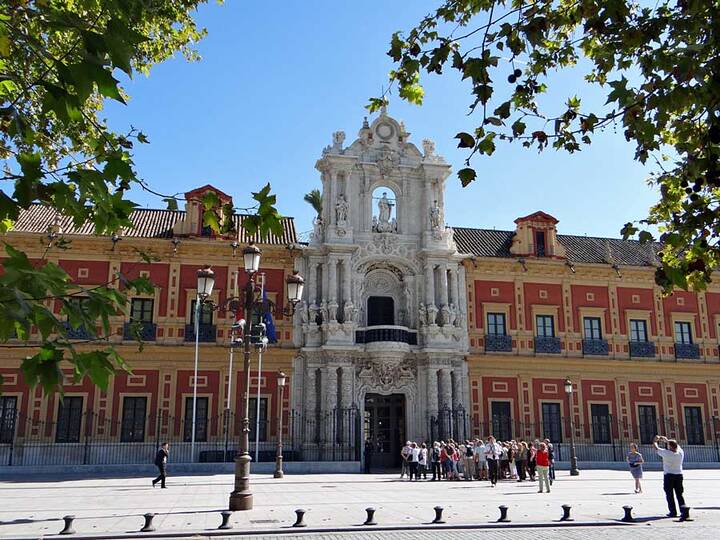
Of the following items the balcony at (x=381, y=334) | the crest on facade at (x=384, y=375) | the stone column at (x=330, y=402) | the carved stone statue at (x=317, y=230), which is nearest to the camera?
the stone column at (x=330, y=402)

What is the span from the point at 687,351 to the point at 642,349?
2.31 m

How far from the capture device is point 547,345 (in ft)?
97.7

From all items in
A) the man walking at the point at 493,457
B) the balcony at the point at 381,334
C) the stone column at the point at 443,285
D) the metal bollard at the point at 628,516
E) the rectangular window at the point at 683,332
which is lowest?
the metal bollard at the point at 628,516

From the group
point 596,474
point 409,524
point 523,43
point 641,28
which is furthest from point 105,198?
point 596,474

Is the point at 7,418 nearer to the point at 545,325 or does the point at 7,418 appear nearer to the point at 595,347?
the point at 545,325

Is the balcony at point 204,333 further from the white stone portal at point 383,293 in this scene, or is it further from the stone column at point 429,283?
the stone column at point 429,283

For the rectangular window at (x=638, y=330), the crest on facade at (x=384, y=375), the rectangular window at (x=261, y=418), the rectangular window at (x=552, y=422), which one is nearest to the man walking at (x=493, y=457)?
the crest on facade at (x=384, y=375)

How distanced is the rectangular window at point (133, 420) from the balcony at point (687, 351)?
78.2 feet

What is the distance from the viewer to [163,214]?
30.9m

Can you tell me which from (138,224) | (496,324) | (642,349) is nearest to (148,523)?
(138,224)

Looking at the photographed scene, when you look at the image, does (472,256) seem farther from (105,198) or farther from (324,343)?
(105,198)

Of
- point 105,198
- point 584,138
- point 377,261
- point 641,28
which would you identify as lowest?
point 105,198

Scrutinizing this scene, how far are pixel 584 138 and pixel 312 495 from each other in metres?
11.9

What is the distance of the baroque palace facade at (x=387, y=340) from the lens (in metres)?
26.1
